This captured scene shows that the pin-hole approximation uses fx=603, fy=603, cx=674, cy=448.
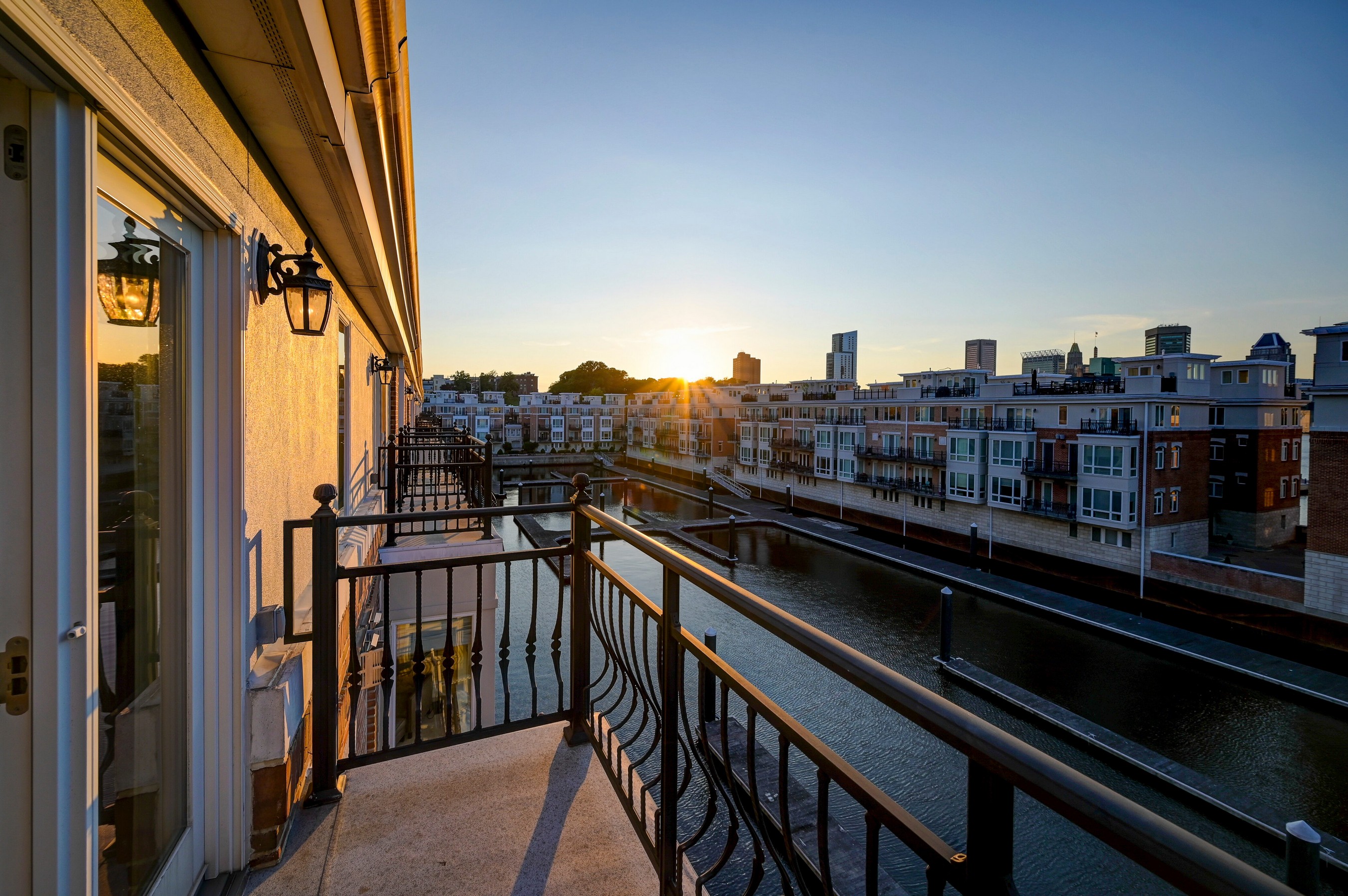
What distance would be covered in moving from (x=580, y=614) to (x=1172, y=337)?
35.5m

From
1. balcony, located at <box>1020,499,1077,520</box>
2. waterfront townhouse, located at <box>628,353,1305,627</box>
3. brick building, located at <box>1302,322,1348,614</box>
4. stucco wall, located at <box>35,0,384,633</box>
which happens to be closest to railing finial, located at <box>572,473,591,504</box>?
stucco wall, located at <box>35,0,384,633</box>

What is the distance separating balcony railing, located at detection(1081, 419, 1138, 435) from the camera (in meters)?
19.6

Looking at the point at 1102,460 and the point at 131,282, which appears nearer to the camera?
the point at 131,282

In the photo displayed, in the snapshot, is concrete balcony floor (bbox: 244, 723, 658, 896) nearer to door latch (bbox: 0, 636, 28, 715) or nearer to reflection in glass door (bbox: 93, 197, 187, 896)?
reflection in glass door (bbox: 93, 197, 187, 896)

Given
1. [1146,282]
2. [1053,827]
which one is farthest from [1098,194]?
[1053,827]

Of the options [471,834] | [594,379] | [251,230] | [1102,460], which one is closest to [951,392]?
[1102,460]

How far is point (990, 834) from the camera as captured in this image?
74 centimetres

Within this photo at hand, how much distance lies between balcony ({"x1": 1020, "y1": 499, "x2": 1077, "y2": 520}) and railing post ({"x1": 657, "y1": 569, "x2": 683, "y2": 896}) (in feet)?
77.0

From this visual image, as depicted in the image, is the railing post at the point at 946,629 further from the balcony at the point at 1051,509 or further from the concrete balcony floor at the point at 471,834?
the concrete balcony floor at the point at 471,834

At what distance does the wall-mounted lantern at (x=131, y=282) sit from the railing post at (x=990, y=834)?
73.7 inches

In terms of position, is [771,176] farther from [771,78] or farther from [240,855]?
[240,855]

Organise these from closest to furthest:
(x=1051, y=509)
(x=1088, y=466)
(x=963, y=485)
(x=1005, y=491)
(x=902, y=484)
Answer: (x=1088, y=466) → (x=1051, y=509) → (x=1005, y=491) → (x=963, y=485) → (x=902, y=484)

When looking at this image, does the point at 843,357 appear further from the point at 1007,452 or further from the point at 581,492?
the point at 581,492

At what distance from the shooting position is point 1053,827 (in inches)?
386
